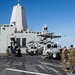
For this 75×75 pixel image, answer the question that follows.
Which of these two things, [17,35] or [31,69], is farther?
[17,35]

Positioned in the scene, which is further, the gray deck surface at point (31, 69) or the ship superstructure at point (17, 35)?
the ship superstructure at point (17, 35)

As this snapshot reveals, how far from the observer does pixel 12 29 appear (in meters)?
60.3

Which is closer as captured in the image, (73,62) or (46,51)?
(73,62)

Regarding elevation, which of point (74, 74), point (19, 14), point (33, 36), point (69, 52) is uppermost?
point (19, 14)

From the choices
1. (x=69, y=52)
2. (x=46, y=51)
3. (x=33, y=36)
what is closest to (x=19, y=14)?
(x=33, y=36)

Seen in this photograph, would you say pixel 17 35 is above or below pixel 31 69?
above

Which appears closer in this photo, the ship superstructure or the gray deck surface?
the gray deck surface

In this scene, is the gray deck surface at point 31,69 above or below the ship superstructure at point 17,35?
below

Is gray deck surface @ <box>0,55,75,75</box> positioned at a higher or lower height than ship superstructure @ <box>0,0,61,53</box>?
lower

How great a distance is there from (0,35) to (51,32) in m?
17.0

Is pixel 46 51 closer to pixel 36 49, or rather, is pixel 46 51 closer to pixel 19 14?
pixel 36 49

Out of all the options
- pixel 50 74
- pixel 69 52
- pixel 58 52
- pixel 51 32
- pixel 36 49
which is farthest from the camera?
pixel 51 32

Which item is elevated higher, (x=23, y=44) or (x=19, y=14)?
(x=19, y=14)

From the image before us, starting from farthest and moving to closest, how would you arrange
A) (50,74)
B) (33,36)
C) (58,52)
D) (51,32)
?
(33,36), (51,32), (58,52), (50,74)
